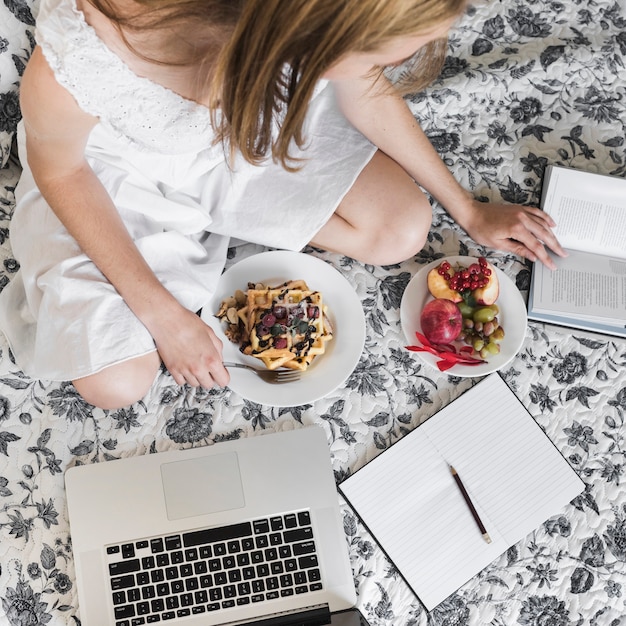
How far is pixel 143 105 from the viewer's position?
805 mm

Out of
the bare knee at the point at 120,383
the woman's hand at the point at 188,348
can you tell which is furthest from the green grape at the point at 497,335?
the bare knee at the point at 120,383

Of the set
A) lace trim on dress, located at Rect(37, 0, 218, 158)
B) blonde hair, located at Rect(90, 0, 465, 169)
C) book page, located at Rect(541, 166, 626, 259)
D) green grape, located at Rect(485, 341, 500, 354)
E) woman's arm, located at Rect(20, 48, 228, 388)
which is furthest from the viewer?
book page, located at Rect(541, 166, 626, 259)

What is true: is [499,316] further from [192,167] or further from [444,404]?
[192,167]

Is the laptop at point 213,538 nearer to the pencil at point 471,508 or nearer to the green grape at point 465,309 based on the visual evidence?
the pencil at point 471,508

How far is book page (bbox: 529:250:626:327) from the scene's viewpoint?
1.14m

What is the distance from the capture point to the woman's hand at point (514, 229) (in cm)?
116

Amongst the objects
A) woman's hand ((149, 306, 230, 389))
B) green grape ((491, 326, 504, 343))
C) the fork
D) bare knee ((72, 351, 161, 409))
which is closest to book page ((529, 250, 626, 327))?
green grape ((491, 326, 504, 343))

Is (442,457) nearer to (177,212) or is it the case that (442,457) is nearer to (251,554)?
(251,554)

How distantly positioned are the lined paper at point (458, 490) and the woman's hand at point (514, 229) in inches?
9.3

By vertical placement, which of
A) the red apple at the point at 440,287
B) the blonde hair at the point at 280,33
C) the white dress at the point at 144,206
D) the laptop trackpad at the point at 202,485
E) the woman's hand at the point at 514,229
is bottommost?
the laptop trackpad at the point at 202,485

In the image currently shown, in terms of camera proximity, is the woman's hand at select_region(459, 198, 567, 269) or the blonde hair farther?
the woman's hand at select_region(459, 198, 567, 269)

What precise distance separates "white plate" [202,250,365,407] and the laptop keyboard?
0.65ft

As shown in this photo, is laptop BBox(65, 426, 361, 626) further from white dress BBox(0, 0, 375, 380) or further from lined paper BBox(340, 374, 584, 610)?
white dress BBox(0, 0, 375, 380)

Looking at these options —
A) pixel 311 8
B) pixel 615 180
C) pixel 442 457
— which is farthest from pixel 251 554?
pixel 615 180
